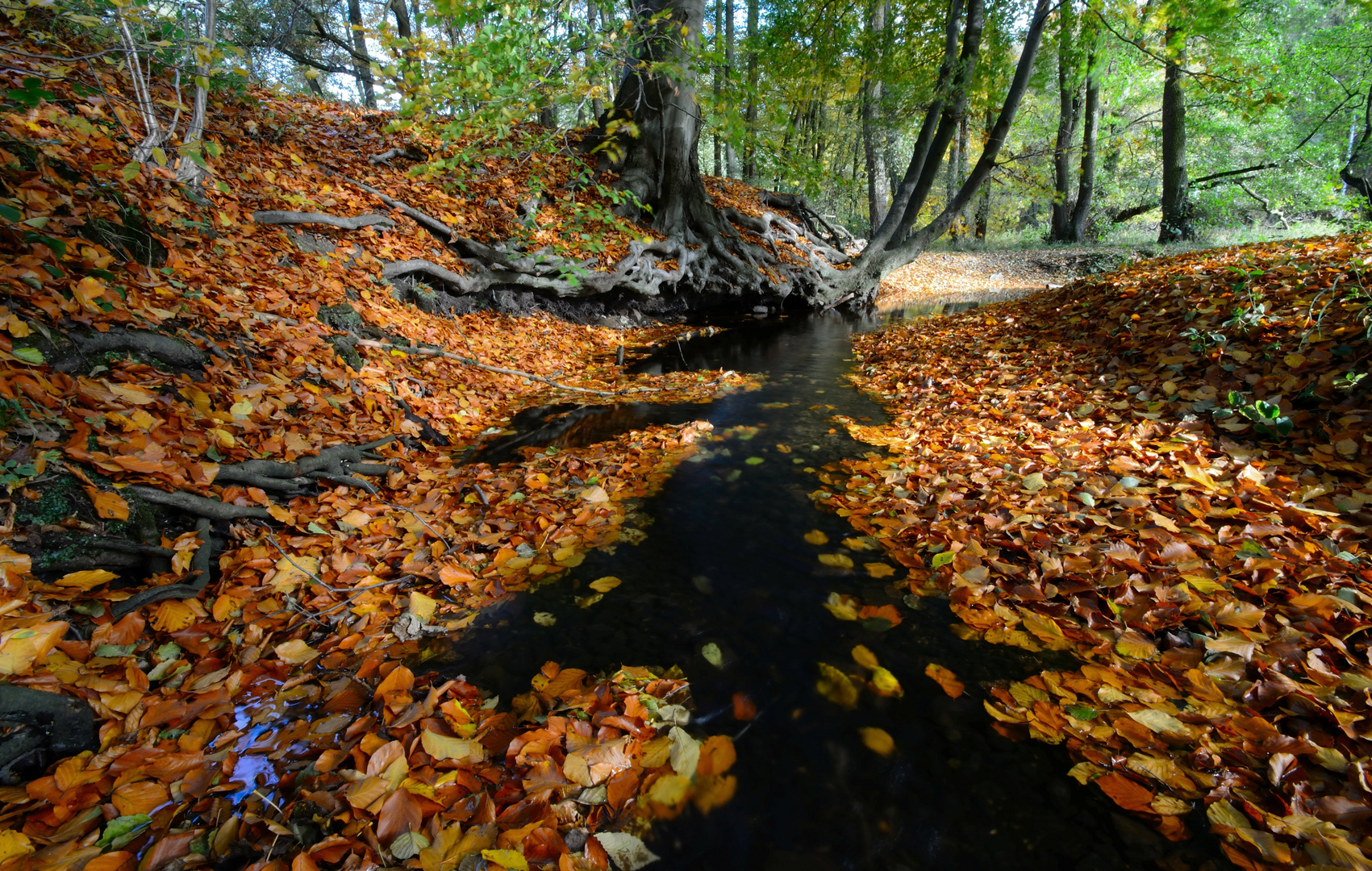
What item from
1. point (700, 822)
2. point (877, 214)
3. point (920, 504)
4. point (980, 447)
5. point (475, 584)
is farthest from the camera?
point (877, 214)

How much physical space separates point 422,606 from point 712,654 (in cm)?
135

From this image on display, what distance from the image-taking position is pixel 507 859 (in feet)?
4.40

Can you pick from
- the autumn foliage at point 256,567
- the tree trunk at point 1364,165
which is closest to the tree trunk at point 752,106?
the autumn foliage at point 256,567

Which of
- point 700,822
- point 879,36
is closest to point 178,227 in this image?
point 700,822

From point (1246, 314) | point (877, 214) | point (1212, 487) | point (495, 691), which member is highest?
point (877, 214)

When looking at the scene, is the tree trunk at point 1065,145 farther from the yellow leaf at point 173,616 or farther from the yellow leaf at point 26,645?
the yellow leaf at point 26,645

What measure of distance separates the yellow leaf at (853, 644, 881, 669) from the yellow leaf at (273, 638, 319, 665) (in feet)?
7.28

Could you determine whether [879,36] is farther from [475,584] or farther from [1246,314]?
[475,584]

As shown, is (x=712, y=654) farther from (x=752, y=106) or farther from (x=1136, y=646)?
(x=752, y=106)

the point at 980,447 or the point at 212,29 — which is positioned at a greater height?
the point at 212,29

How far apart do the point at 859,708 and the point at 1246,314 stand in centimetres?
461

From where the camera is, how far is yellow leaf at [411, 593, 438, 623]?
231 centimetres

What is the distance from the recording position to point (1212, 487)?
8.54 ft

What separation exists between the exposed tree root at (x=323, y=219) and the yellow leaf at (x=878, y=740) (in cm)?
657
